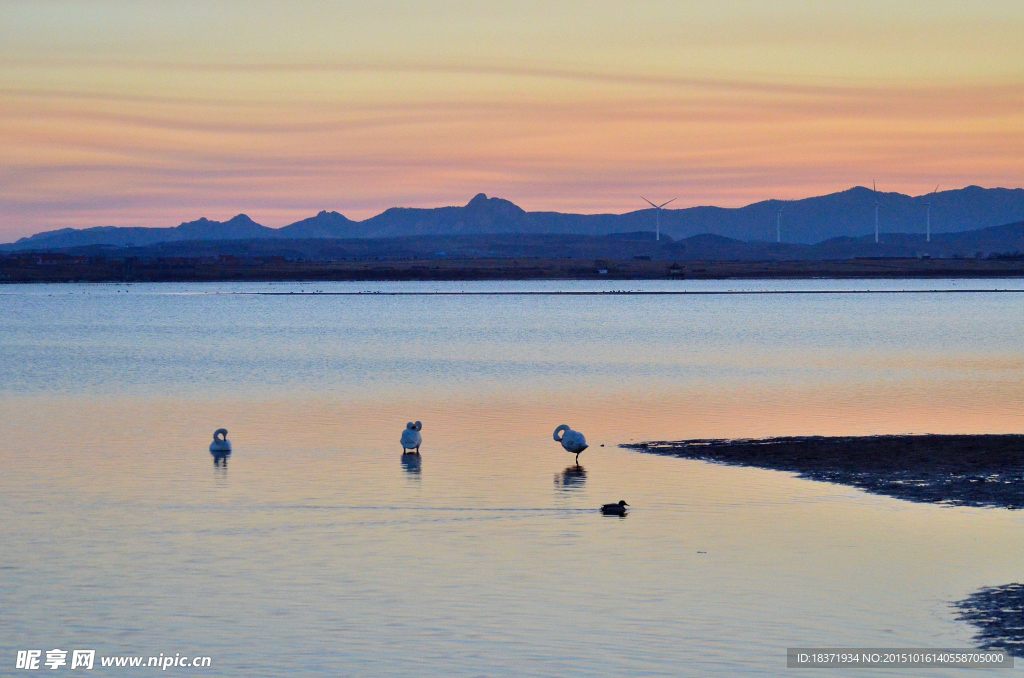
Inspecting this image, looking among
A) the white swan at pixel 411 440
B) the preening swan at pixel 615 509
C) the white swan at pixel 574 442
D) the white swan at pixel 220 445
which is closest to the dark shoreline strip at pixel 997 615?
the preening swan at pixel 615 509

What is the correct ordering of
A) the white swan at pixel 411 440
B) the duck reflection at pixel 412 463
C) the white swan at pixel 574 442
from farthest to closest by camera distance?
the white swan at pixel 411 440, the white swan at pixel 574 442, the duck reflection at pixel 412 463

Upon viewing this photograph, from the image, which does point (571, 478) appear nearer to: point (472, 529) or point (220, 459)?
point (472, 529)

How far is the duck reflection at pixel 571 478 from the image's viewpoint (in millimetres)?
23875

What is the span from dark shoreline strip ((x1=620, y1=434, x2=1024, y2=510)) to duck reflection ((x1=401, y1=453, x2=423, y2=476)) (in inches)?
202

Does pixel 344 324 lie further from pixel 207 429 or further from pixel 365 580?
pixel 365 580

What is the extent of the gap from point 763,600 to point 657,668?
2948mm

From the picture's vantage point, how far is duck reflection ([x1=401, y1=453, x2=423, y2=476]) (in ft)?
85.1

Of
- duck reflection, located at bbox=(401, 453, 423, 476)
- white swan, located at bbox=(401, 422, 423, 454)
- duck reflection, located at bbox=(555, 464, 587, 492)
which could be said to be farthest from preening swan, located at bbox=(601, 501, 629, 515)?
white swan, located at bbox=(401, 422, 423, 454)

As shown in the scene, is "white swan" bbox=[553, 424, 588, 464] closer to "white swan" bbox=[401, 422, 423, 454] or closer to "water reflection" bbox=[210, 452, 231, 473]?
"white swan" bbox=[401, 422, 423, 454]

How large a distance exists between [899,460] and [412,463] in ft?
33.5

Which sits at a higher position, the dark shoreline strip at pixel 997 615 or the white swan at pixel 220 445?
the white swan at pixel 220 445

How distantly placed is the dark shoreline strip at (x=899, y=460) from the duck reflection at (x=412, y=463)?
16.8 ft

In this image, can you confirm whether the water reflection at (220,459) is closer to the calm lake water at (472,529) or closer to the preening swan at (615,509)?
the calm lake water at (472,529)

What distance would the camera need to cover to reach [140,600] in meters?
15.8
